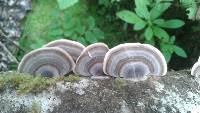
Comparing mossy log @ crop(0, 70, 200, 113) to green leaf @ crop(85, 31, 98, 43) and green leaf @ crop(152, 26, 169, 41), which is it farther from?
green leaf @ crop(85, 31, 98, 43)

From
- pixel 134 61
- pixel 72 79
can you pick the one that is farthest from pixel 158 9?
pixel 72 79

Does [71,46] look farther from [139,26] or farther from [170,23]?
[170,23]

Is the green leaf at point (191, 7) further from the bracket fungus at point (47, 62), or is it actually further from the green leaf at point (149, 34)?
the bracket fungus at point (47, 62)

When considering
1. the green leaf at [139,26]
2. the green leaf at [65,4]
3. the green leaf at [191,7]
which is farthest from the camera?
the green leaf at [139,26]

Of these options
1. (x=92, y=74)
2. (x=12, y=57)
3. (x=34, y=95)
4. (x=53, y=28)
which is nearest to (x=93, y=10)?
(x=53, y=28)

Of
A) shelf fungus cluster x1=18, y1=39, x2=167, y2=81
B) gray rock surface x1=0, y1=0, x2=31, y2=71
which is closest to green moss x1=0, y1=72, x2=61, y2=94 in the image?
shelf fungus cluster x1=18, y1=39, x2=167, y2=81

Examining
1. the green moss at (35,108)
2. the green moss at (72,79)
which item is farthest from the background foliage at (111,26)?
the green moss at (35,108)
